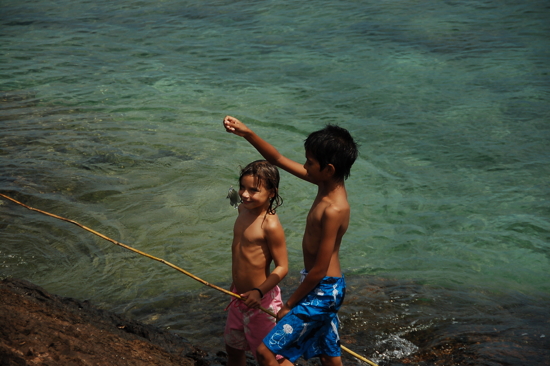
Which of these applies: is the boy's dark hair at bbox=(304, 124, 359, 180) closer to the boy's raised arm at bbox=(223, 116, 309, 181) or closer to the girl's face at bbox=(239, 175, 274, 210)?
the boy's raised arm at bbox=(223, 116, 309, 181)

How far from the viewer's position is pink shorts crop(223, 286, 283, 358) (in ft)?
10.0

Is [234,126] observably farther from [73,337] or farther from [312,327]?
[73,337]

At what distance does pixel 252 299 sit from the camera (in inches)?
116

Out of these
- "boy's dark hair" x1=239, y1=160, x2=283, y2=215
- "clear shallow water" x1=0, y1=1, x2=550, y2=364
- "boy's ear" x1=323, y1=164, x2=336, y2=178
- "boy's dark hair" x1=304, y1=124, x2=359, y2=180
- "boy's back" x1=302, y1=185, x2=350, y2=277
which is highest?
"boy's dark hair" x1=304, y1=124, x2=359, y2=180

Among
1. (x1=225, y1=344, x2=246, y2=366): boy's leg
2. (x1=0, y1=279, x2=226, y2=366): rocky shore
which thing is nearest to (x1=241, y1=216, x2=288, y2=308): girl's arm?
(x1=225, y1=344, x2=246, y2=366): boy's leg

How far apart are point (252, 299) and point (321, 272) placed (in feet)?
1.45

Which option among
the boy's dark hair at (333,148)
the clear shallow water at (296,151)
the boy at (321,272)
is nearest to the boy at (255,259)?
the boy at (321,272)

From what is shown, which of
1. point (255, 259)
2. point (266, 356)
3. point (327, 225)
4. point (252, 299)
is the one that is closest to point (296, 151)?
point (255, 259)

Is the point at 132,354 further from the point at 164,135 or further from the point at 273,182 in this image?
the point at 164,135

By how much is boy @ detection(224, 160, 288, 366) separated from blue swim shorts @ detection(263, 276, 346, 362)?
0.78ft

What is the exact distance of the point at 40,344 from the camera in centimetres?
274

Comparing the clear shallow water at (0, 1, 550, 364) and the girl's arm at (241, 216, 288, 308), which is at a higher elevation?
the girl's arm at (241, 216, 288, 308)

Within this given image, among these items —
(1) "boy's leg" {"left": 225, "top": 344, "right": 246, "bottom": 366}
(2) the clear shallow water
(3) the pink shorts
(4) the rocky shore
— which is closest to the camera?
(4) the rocky shore

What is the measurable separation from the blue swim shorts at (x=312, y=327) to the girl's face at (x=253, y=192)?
1.79ft
